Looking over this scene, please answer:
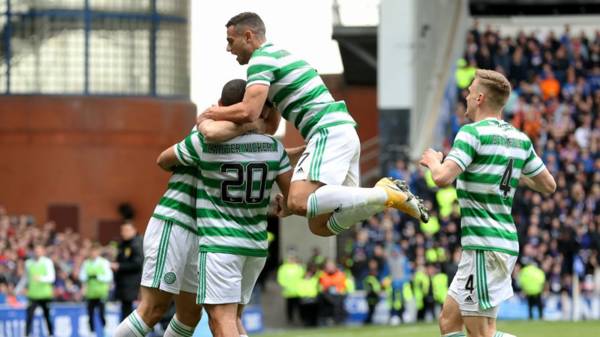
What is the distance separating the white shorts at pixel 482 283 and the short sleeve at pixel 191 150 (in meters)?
1.91

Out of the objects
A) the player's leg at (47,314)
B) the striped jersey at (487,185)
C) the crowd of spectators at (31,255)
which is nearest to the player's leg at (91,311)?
the player's leg at (47,314)

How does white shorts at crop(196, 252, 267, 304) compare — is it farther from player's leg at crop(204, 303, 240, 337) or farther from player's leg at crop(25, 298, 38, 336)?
player's leg at crop(25, 298, 38, 336)

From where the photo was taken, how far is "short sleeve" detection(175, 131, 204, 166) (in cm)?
948

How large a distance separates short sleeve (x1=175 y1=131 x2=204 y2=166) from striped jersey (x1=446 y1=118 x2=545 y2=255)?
1687 mm

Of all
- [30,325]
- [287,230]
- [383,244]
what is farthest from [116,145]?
[30,325]

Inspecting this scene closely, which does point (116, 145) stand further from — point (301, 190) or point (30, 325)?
point (301, 190)

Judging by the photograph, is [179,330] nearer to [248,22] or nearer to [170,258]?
[170,258]

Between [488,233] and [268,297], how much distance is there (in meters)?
23.3

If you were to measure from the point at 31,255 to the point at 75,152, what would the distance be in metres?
13.6

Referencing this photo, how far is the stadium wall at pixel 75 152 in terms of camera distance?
37.2 meters

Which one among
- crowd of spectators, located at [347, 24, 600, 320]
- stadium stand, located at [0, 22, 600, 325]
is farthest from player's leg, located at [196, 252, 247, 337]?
crowd of spectators, located at [347, 24, 600, 320]

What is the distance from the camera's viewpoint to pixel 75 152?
3734 cm

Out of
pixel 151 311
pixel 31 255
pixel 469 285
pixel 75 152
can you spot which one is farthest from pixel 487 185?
pixel 75 152

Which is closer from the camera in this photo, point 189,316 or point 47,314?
point 189,316
